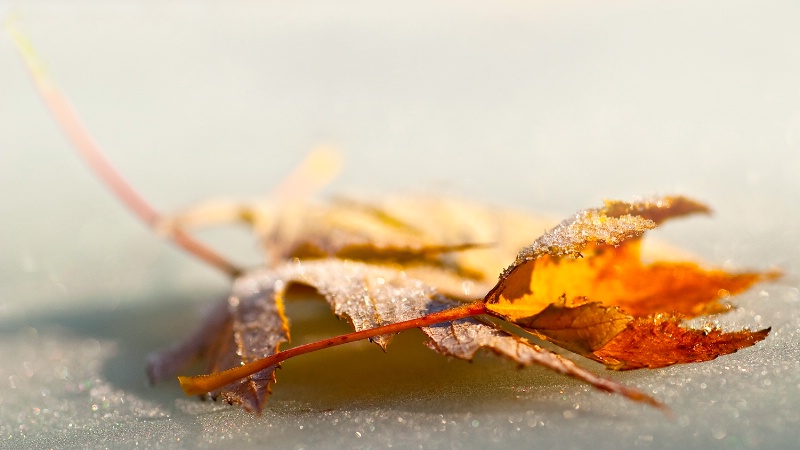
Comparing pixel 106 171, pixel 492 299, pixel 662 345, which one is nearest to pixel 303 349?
pixel 492 299

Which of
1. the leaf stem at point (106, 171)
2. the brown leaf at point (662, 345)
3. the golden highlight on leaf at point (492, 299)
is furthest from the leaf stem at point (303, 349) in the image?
the leaf stem at point (106, 171)

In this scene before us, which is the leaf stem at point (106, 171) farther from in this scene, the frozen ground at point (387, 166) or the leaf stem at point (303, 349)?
the leaf stem at point (303, 349)

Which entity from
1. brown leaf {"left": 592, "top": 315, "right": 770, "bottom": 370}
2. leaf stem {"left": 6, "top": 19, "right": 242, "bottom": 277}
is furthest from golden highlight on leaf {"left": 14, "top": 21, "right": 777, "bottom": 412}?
leaf stem {"left": 6, "top": 19, "right": 242, "bottom": 277}

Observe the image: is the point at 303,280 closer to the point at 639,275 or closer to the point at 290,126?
the point at 639,275

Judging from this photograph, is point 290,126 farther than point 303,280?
Yes

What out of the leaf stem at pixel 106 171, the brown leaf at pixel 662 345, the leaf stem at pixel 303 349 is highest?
the leaf stem at pixel 106 171

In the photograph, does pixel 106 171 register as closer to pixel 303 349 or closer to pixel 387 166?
pixel 387 166

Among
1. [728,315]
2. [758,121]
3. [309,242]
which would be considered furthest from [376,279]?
[758,121]
